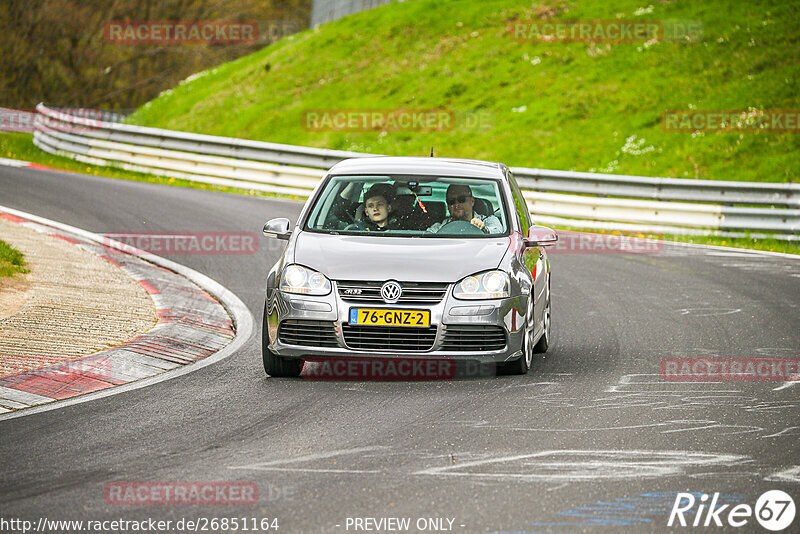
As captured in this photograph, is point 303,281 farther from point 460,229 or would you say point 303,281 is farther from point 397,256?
point 460,229

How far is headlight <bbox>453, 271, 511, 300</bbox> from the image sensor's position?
27.0 ft

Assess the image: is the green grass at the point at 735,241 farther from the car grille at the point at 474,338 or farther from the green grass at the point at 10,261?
the car grille at the point at 474,338

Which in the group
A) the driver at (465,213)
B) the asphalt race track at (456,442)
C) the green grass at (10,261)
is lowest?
the asphalt race track at (456,442)

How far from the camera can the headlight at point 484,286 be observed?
27.0 ft

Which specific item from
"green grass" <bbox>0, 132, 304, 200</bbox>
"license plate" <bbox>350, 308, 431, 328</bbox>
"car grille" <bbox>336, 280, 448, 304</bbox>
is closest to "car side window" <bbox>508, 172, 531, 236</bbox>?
"car grille" <bbox>336, 280, 448, 304</bbox>

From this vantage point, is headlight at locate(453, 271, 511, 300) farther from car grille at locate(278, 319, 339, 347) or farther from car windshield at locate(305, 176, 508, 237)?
car grille at locate(278, 319, 339, 347)

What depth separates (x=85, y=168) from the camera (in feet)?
84.9

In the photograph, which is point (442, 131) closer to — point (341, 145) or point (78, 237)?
point (341, 145)

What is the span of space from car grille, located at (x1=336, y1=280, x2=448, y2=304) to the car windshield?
859 mm

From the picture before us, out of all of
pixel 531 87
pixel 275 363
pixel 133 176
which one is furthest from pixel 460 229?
pixel 531 87

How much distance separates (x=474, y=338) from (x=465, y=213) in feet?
4.66

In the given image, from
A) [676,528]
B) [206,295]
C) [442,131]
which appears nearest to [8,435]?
[676,528]

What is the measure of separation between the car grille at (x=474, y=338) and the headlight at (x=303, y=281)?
0.94 m

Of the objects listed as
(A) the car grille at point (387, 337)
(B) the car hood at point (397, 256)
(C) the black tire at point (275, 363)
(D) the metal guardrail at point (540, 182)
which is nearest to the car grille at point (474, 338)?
(A) the car grille at point (387, 337)
